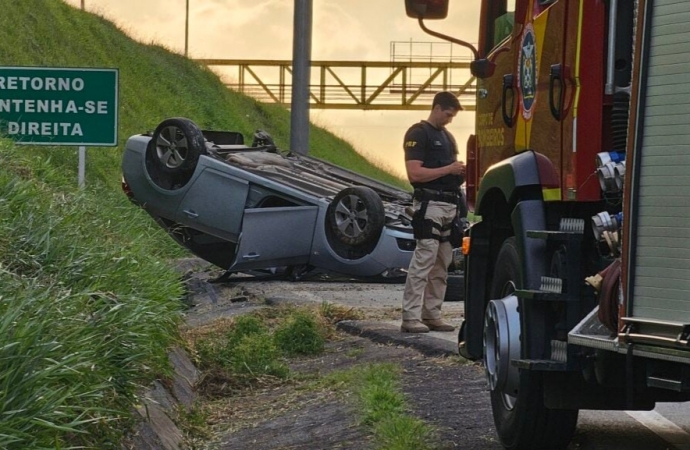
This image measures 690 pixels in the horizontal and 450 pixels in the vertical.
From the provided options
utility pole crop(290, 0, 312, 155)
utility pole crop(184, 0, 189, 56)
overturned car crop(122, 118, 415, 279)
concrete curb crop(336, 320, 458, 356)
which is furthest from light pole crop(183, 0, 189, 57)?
concrete curb crop(336, 320, 458, 356)

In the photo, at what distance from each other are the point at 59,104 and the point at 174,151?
166cm

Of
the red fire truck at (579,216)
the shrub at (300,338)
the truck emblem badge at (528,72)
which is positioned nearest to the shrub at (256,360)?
the shrub at (300,338)

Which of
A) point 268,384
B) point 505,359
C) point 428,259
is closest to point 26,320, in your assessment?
point 505,359

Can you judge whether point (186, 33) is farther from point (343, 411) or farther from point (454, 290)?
point (343, 411)

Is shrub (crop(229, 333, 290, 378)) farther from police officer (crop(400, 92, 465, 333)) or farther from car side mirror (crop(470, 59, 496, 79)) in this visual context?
car side mirror (crop(470, 59, 496, 79))

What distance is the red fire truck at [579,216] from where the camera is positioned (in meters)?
5.40

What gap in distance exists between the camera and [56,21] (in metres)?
37.4

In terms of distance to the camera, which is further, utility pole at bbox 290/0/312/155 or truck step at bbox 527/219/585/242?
utility pole at bbox 290/0/312/155

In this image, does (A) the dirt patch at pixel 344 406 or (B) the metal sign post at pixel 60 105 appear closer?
(A) the dirt patch at pixel 344 406

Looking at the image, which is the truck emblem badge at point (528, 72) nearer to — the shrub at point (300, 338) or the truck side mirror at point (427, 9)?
the truck side mirror at point (427, 9)

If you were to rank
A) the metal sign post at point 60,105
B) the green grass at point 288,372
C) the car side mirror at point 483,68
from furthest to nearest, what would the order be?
the metal sign post at point 60,105
the car side mirror at point 483,68
the green grass at point 288,372

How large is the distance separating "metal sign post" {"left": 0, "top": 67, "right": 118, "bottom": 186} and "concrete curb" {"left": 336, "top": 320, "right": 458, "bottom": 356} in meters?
3.52

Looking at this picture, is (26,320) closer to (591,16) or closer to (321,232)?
(591,16)

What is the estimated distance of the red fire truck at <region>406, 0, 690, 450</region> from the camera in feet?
17.7
